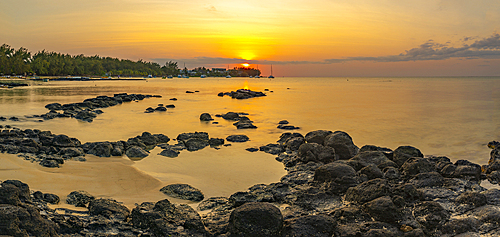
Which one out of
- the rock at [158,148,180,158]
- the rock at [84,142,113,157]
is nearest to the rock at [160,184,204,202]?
the rock at [158,148,180,158]

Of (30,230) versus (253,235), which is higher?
(30,230)

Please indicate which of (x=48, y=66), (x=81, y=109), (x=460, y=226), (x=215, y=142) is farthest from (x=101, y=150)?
(x=48, y=66)

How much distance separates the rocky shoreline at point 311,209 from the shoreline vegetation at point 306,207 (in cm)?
1

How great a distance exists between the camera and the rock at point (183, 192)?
21.2ft

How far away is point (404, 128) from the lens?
691 inches

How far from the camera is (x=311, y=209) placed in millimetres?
5781

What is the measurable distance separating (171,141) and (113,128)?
4934 mm

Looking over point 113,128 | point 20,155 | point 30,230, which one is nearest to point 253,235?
point 30,230

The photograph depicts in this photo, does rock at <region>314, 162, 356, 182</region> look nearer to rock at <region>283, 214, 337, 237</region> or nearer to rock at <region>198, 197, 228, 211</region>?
rock at <region>283, 214, 337, 237</region>

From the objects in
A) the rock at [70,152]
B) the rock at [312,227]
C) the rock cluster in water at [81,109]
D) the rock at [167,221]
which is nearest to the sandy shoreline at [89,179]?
the rock at [70,152]

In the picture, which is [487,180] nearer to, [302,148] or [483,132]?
[302,148]

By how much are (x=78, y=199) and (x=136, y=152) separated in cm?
382

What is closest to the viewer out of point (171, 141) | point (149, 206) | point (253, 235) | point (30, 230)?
point (30, 230)

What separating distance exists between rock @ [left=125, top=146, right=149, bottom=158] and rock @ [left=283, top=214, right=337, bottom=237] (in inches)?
239
